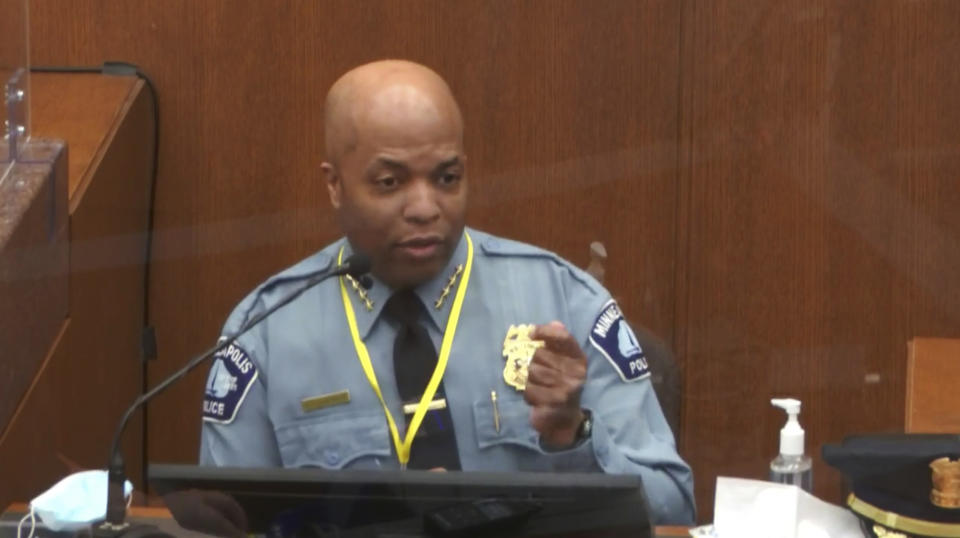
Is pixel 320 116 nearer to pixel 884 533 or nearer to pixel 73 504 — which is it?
pixel 73 504

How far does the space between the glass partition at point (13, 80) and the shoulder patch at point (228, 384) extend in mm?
610

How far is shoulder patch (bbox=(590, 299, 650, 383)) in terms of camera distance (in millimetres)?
2564

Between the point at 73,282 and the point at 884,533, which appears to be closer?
the point at 884,533

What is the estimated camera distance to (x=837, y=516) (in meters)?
2.23

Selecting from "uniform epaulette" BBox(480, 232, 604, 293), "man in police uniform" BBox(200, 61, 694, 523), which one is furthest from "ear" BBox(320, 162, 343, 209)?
"uniform epaulette" BBox(480, 232, 604, 293)

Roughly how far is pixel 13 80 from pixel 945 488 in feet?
5.63

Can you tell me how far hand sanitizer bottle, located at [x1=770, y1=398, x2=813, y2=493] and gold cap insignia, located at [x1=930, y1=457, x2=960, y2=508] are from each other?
179 mm

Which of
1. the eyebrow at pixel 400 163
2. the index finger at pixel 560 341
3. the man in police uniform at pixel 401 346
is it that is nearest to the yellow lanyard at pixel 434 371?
the man in police uniform at pixel 401 346

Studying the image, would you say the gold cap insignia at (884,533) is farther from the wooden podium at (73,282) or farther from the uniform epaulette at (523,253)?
the wooden podium at (73,282)

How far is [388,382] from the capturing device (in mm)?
2605

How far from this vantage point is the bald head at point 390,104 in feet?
8.42

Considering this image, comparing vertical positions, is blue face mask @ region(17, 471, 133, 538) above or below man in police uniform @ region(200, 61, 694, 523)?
below

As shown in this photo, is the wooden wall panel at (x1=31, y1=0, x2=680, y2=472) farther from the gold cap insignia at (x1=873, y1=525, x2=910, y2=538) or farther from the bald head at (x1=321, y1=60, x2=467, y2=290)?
the gold cap insignia at (x1=873, y1=525, x2=910, y2=538)

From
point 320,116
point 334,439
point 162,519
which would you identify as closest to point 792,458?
point 334,439
